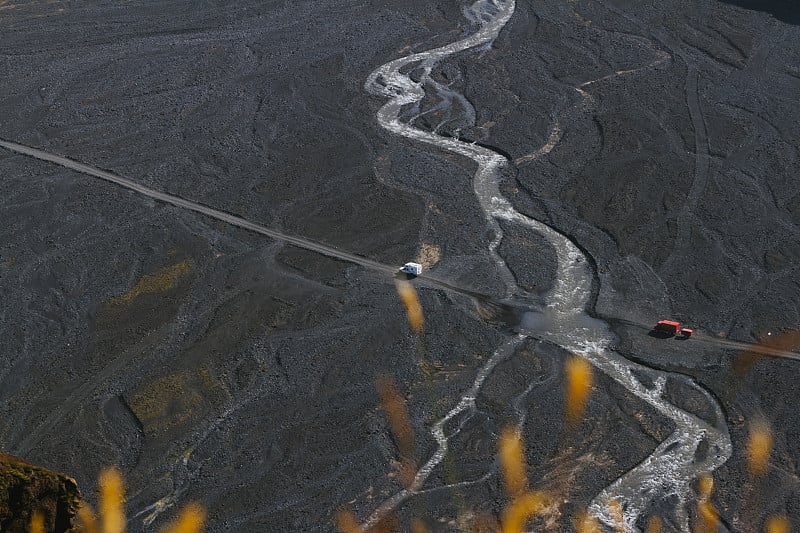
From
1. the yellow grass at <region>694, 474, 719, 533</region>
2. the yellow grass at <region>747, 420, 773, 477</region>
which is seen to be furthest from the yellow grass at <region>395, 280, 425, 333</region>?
the yellow grass at <region>747, 420, 773, 477</region>

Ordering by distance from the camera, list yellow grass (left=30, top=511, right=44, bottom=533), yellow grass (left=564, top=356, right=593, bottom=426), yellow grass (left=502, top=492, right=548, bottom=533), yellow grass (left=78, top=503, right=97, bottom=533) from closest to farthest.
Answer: yellow grass (left=30, top=511, right=44, bottom=533), yellow grass (left=502, top=492, right=548, bottom=533), yellow grass (left=78, top=503, right=97, bottom=533), yellow grass (left=564, top=356, right=593, bottom=426)

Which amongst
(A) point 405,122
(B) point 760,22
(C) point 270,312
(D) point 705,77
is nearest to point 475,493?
(C) point 270,312

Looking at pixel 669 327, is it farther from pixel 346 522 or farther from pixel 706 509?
pixel 346 522

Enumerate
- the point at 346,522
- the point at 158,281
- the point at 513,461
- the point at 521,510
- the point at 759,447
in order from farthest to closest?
1. the point at 158,281
2. the point at 759,447
3. the point at 513,461
4. the point at 521,510
5. the point at 346,522

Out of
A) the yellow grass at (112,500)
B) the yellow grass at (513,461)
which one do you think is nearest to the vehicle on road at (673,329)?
the yellow grass at (513,461)

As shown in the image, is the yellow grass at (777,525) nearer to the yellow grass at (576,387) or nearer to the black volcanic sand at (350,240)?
the black volcanic sand at (350,240)

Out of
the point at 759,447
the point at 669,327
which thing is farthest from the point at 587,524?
the point at 669,327

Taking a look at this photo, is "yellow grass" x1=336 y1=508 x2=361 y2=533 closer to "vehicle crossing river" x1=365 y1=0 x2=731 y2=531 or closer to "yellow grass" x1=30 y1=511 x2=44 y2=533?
"vehicle crossing river" x1=365 y1=0 x2=731 y2=531
